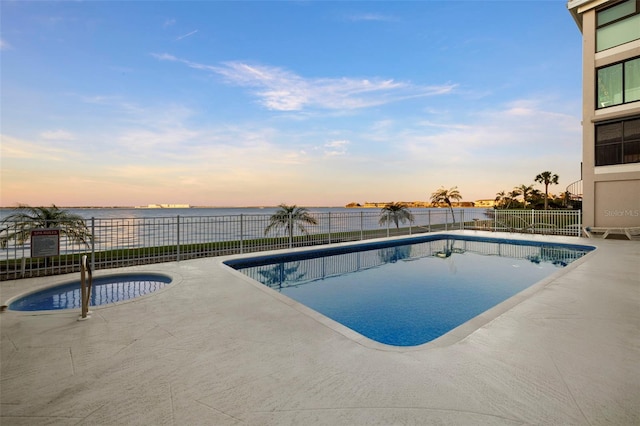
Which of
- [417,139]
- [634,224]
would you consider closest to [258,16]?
[417,139]

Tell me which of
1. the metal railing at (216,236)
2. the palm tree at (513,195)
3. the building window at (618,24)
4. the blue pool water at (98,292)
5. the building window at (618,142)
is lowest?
the blue pool water at (98,292)

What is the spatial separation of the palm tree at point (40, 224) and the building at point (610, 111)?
17867mm

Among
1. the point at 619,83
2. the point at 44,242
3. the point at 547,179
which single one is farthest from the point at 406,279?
the point at 547,179

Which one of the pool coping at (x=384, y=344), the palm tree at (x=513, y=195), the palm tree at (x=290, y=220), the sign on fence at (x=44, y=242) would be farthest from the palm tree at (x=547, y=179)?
the sign on fence at (x=44, y=242)

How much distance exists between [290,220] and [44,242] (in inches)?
255

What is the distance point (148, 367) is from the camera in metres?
2.62

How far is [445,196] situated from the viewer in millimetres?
23078

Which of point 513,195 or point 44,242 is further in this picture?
point 513,195

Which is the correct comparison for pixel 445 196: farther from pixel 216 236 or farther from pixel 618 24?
pixel 216 236

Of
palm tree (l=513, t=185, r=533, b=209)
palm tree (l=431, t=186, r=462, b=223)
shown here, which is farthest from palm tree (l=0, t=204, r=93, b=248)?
palm tree (l=513, t=185, r=533, b=209)

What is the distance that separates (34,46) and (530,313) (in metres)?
12.9

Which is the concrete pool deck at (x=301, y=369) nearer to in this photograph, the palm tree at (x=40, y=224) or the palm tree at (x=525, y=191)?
the palm tree at (x=40, y=224)

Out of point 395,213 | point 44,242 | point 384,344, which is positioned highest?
point 395,213

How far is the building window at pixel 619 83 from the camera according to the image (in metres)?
11.7
